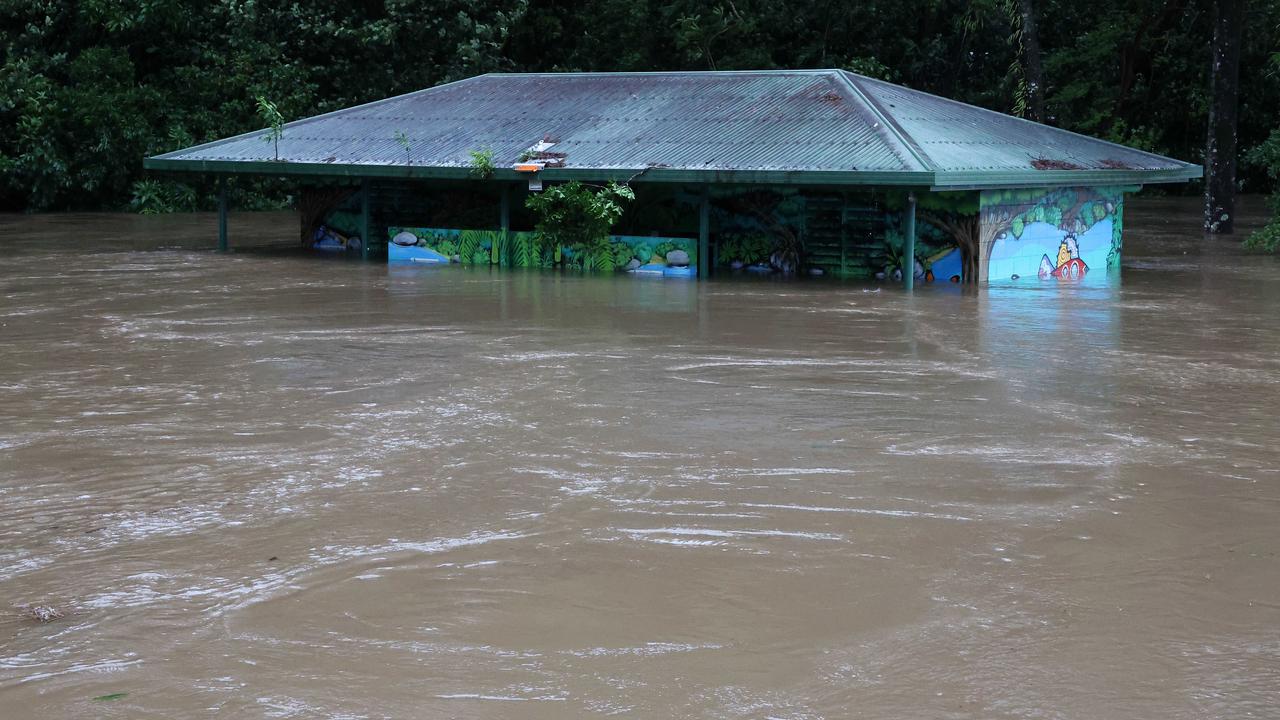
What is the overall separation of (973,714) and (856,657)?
0.72 metres

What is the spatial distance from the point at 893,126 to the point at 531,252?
619 centimetres

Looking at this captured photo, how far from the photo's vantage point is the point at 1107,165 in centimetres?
2286

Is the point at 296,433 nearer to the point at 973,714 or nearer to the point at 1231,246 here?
the point at 973,714

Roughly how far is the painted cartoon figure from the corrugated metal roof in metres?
1.17

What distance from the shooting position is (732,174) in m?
20.4

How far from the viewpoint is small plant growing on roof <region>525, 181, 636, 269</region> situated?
2167 centimetres

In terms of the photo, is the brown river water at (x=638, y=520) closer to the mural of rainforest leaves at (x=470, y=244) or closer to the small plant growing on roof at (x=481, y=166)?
the small plant growing on roof at (x=481, y=166)

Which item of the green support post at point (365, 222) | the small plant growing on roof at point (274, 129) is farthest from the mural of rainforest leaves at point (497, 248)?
the small plant growing on roof at point (274, 129)

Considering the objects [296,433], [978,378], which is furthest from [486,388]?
[978,378]

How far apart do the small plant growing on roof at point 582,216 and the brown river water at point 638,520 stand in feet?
18.9

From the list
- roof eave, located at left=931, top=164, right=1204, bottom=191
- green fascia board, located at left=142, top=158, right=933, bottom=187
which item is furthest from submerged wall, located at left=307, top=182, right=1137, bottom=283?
green fascia board, located at left=142, top=158, right=933, bottom=187

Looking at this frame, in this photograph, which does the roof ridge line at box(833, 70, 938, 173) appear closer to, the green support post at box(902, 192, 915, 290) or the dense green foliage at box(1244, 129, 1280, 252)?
the green support post at box(902, 192, 915, 290)

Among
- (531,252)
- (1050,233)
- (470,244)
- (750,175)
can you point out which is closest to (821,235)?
(750,175)

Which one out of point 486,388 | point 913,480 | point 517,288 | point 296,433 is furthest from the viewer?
point 517,288
